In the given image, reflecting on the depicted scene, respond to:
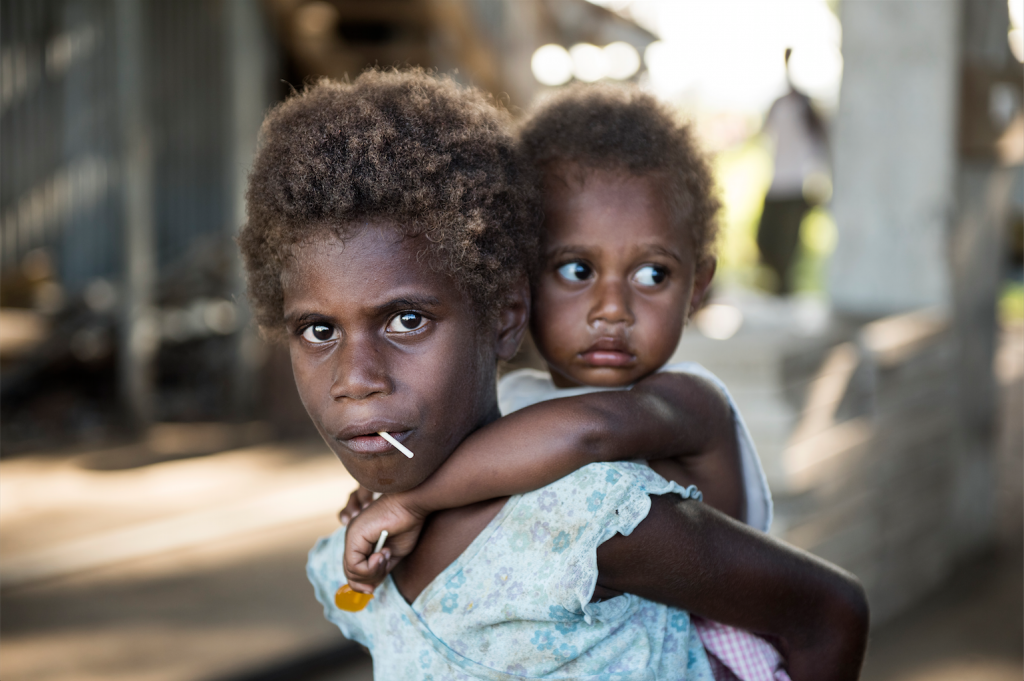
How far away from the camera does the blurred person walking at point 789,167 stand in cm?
690

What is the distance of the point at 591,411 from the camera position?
46.9 inches

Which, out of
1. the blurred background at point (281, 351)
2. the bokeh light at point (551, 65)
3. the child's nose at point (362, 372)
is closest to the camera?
the child's nose at point (362, 372)

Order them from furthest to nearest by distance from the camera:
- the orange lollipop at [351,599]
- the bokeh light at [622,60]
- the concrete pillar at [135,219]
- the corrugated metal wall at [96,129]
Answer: the bokeh light at [622,60], the corrugated metal wall at [96,129], the concrete pillar at [135,219], the orange lollipop at [351,599]

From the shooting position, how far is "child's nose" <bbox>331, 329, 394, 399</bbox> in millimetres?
1120

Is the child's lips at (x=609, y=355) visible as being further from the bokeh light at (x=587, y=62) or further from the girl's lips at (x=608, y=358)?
the bokeh light at (x=587, y=62)

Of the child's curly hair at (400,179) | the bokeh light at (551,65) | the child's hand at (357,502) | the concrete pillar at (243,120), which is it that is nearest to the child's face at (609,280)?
the child's curly hair at (400,179)

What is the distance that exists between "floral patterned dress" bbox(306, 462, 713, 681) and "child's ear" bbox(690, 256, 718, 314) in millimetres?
422

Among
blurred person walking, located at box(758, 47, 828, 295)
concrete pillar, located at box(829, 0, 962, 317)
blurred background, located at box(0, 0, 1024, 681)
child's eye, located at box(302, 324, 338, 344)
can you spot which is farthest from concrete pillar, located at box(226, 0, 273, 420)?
child's eye, located at box(302, 324, 338, 344)

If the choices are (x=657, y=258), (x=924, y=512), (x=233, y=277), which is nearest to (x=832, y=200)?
(x=924, y=512)

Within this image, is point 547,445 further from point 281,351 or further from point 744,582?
point 281,351

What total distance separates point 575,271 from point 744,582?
1.57ft

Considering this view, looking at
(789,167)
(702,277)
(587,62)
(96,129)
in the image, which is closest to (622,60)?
(587,62)

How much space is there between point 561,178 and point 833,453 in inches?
94.4

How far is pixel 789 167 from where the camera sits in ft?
23.0
